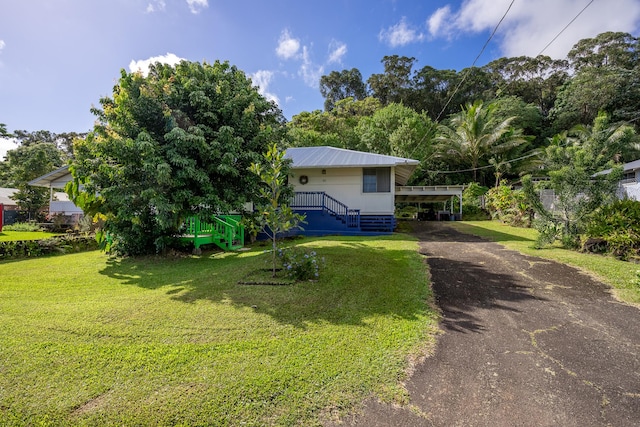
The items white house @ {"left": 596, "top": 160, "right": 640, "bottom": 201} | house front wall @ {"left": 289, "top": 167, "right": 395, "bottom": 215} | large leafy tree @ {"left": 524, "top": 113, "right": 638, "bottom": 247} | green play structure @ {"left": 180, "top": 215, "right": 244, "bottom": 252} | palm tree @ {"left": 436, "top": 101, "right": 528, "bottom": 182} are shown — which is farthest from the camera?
palm tree @ {"left": 436, "top": 101, "right": 528, "bottom": 182}

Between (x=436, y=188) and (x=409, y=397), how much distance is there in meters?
18.7

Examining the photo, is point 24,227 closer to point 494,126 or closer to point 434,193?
point 434,193

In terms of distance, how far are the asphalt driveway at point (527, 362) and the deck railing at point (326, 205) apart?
24.0 feet

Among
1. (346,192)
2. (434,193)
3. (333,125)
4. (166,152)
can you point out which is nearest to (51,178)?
(166,152)

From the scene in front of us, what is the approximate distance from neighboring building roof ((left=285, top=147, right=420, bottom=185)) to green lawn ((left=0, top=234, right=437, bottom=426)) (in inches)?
287

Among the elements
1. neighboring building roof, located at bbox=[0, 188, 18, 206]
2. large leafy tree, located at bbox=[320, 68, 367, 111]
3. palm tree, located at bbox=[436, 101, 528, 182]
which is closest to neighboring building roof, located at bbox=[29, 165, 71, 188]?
neighboring building roof, located at bbox=[0, 188, 18, 206]

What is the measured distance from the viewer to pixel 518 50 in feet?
29.2

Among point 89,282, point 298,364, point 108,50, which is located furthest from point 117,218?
point 298,364

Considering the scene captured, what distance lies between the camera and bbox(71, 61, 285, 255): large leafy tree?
7.15 metres

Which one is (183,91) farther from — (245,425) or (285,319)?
(245,425)

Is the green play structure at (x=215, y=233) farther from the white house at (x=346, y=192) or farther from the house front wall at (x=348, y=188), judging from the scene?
the house front wall at (x=348, y=188)

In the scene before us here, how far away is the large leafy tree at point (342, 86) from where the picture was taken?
133 ft

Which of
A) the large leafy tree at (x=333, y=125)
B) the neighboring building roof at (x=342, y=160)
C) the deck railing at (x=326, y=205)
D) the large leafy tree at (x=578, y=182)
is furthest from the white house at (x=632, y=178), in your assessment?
the large leafy tree at (x=333, y=125)

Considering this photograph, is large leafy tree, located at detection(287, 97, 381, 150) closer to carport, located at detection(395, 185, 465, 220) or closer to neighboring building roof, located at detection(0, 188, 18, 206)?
carport, located at detection(395, 185, 465, 220)
